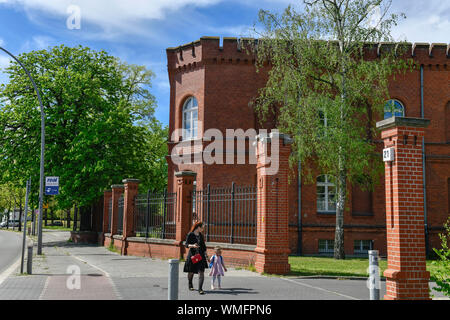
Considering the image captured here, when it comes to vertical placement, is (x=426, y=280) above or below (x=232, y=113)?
below

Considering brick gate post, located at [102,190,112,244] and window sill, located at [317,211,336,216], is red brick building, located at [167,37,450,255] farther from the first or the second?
brick gate post, located at [102,190,112,244]

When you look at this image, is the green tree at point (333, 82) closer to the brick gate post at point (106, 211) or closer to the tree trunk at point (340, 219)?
the tree trunk at point (340, 219)

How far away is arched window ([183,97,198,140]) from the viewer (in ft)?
78.2

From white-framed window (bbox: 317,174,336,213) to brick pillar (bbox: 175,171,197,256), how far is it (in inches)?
341

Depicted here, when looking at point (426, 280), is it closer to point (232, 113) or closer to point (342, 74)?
point (342, 74)

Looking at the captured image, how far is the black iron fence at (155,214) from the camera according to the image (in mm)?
17750

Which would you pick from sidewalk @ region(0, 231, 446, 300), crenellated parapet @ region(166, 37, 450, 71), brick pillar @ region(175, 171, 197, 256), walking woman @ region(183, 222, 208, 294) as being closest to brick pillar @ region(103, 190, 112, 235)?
crenellated parapet @ region(166, 37, 450, 71)

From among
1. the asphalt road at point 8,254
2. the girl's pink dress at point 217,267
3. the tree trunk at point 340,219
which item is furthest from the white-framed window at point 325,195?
the asphalt road at point 8,254

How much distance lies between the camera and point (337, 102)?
1820 cm

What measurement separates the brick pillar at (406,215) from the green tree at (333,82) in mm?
9878

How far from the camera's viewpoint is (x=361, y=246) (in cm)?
2233
